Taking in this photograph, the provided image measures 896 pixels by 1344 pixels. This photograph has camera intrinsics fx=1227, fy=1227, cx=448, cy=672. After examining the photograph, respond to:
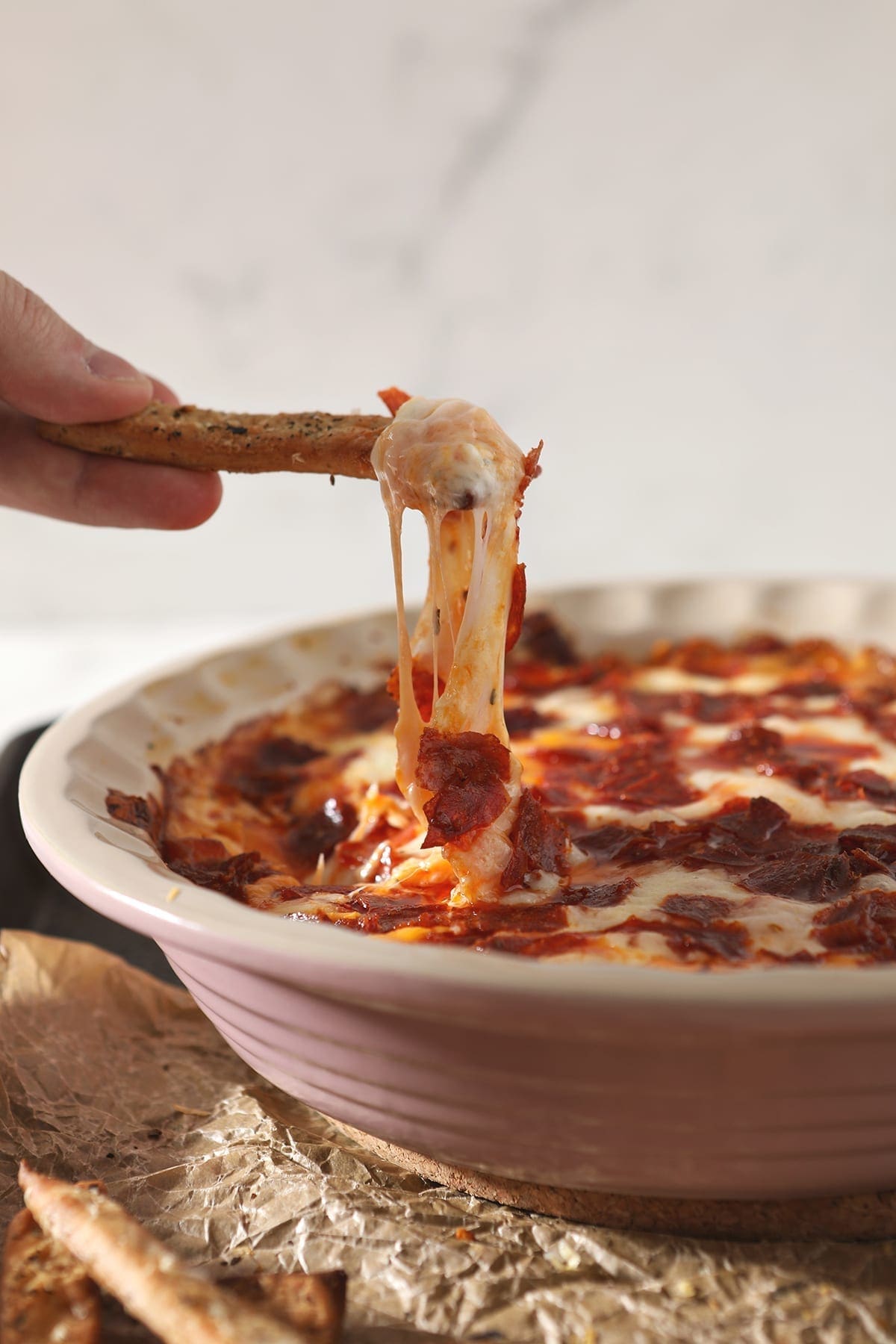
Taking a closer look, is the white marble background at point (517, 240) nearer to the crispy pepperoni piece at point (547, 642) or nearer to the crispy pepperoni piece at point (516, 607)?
the crispy pepperoni piece at point (547, 642)

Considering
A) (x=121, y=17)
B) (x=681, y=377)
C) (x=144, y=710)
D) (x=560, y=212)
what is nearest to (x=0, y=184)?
(x=121, y=17)

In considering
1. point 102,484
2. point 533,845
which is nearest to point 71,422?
point 102,484

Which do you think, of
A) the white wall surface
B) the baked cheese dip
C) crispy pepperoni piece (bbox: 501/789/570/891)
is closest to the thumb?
the baked cheese dip

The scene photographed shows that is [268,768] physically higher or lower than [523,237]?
lower

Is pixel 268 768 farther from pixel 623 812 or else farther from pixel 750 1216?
pixel 750 1216

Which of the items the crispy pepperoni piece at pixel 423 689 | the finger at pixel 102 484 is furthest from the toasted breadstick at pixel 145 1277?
the finger at pixel 102 484

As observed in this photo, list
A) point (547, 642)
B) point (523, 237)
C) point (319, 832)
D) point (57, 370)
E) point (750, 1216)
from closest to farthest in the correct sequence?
point (750, 1216)
point (57, 370)
point (319, 832)
point (547, 642)
point (523, 237)
